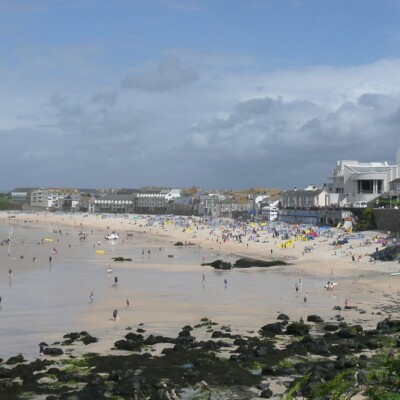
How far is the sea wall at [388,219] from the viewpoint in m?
61.8

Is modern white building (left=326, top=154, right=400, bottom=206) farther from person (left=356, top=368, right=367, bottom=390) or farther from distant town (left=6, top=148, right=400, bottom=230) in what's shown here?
person (left=356, top=368, right=367, bottom=390)

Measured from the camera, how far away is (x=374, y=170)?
85.3 meters

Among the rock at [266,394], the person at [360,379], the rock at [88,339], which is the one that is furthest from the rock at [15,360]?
the person at [360,379]

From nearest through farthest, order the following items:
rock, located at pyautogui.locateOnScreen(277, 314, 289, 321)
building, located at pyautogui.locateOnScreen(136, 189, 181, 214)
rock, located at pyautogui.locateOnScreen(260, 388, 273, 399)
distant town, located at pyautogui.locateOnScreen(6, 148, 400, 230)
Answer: rock, located at pyautogui.locateOnScreen(260, 388, 273, 399) < rock, located at pyautogui.locateOnScreen(277, 314, 289, 321) < distant town, located at pyautogui.locateOnScreen(6, 148, 400, 230) < building, located at pyautogui.locateOnScreen(136, 189, 181, 214)

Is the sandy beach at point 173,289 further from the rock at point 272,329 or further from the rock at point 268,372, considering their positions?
the rock at point 268,372

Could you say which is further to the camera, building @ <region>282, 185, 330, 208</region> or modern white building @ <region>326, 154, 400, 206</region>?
building @ <region>282, 185, 330, 208</region>

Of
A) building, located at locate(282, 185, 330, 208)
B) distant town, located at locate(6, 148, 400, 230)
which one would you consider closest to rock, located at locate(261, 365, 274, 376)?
distant town, located at locate(6, 148, 400, 230)

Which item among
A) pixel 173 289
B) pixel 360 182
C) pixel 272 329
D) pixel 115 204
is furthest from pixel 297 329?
pixel 115 204

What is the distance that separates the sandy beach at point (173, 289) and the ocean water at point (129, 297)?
4 cm

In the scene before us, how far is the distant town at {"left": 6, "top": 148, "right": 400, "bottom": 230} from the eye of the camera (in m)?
80.4

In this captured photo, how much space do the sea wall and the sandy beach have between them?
1.92 meters

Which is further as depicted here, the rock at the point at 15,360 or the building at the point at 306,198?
the building at the point at 306,198

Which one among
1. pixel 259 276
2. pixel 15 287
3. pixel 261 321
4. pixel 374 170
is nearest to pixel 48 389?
pixel 261 321

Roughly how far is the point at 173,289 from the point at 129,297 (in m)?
3.53
